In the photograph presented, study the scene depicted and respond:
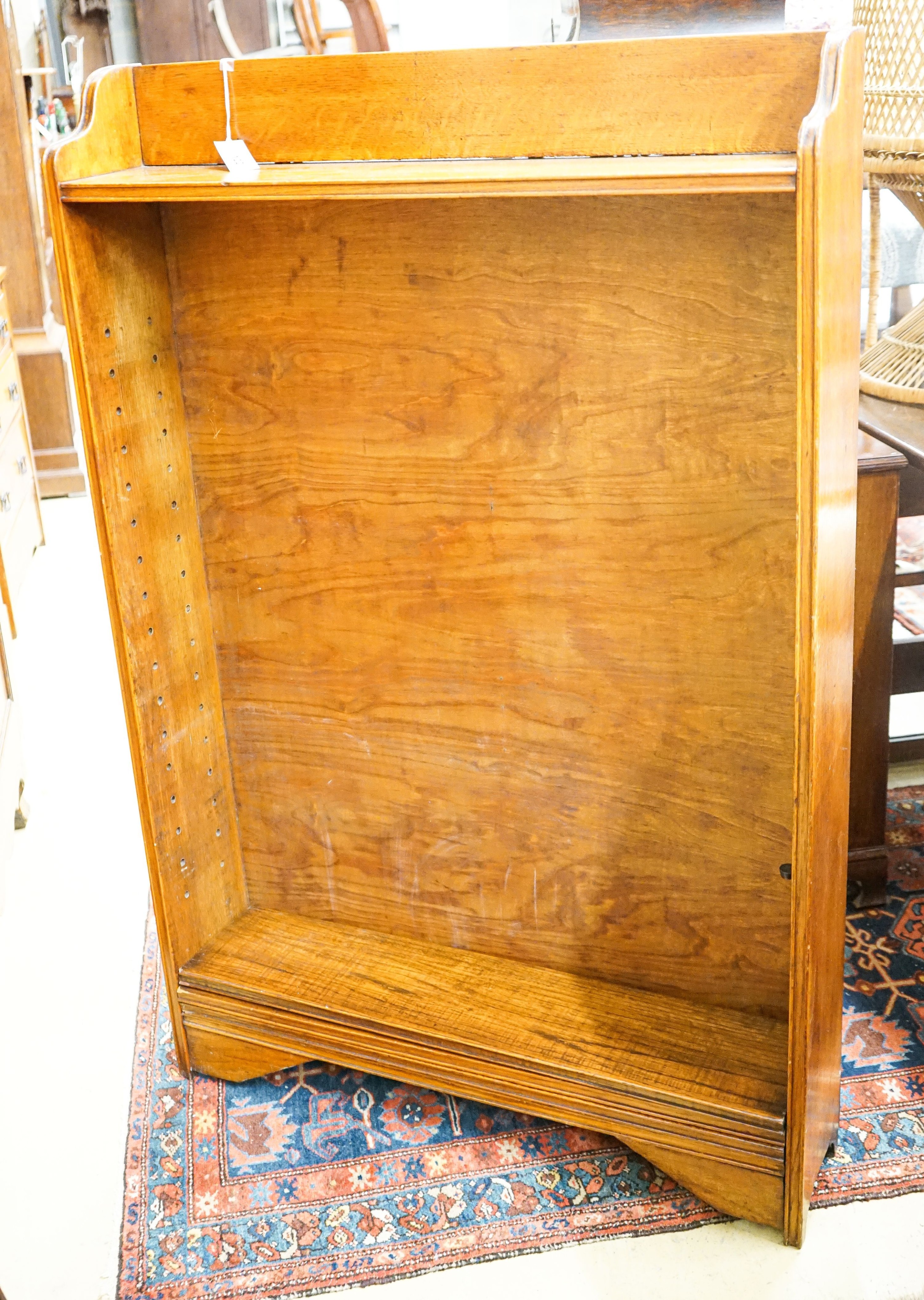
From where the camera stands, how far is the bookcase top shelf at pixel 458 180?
120 centimetres

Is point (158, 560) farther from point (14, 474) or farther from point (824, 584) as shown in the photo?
point (14, 474)

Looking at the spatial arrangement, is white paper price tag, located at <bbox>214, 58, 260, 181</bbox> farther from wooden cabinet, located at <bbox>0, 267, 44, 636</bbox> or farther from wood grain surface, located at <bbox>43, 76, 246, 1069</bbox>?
wooden cabinet, located at <bbox>0, 267, 44, 636</bbox>

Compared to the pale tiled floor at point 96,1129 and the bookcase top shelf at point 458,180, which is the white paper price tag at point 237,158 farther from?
the pale tiled floor at point 96,1129

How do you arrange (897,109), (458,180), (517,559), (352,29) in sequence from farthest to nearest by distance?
1. (352,29)
2. (897,109)
3. (517,559)
4. (458,180)

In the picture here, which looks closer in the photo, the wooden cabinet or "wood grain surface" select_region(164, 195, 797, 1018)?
"wood grain surface" select_region(164, 195, 797, 1018)

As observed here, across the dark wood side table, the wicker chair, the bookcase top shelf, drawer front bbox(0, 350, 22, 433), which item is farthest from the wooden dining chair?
drawer front bbox(0, 350, 22, 433)

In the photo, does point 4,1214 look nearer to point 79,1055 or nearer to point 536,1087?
point 79,1055

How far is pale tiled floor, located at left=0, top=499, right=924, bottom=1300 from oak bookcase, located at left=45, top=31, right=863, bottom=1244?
88 mm

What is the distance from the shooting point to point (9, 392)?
4.09m

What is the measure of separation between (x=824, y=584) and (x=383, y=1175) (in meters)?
1.04

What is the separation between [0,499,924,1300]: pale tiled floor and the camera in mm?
1595

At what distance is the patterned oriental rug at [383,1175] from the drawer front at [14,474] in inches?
93.9

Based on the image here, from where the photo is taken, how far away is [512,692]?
1755 mm

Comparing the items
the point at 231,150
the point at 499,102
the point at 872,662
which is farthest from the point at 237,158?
the point at 872,662
